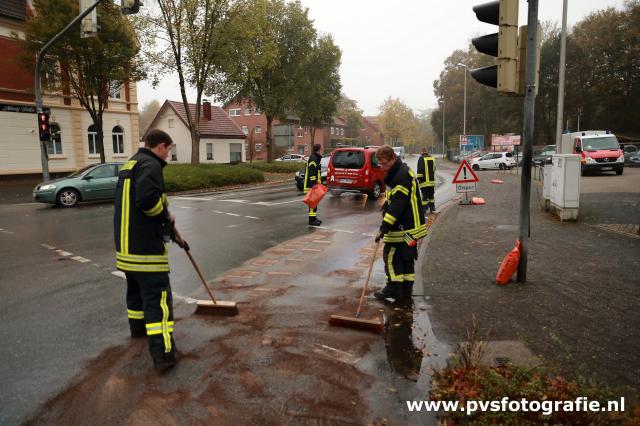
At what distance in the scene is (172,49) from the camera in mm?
25344

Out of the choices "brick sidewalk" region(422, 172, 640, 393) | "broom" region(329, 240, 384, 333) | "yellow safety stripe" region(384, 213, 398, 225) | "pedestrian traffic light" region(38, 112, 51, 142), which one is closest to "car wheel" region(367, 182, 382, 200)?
"brick sidewalk" region(422, 172, 640, 393)

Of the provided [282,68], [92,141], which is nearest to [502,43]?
[92,141]

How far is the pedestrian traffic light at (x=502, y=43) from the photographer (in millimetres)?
5449

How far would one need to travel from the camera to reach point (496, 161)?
39719 mm

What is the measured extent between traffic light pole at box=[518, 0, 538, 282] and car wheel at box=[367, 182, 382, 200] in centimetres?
1041

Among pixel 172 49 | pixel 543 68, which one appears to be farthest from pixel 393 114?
pixel 172 49

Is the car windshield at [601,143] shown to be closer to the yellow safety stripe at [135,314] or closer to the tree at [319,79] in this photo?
the tree at [319,79]

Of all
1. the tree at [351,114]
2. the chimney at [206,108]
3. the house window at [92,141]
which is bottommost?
the house window at [92,141]

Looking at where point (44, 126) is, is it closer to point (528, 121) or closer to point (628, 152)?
point (528, 121)

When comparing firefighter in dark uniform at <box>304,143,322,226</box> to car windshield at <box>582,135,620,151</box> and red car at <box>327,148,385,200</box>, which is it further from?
car windshield at <box>582,135,620,151</box>

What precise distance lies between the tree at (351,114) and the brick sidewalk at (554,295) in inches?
3566

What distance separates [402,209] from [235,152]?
4607cm

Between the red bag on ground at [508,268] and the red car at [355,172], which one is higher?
the red car at [355,172]

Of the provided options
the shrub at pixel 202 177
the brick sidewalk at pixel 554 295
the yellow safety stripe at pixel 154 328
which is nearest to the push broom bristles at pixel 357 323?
the brick sidewalk at pixel 554 295
